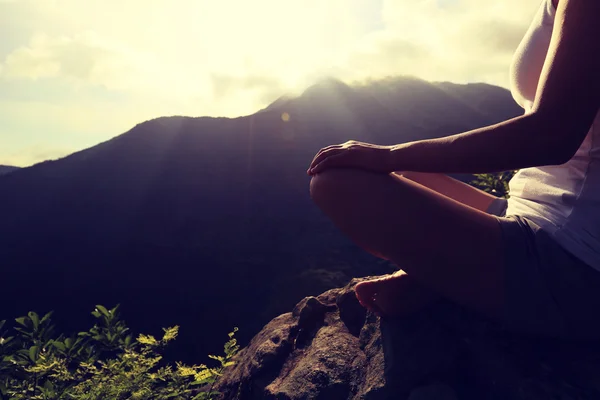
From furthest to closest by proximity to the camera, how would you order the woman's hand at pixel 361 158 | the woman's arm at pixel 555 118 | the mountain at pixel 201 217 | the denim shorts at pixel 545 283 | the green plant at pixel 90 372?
the mountain at pixel 201 217
the green plant at pixel 90 372
the woman's hand at pixel 361 158
the denim shorts at pixel 545 283
the woman's arm at pixel 555 118

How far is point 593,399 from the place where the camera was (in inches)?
64.9

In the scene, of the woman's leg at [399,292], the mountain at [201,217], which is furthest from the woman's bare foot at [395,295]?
the mountain at [201,217]

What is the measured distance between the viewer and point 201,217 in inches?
639

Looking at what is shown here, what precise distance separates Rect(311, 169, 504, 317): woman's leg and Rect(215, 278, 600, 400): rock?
0.30 meters

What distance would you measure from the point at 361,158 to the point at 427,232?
1.28 ft

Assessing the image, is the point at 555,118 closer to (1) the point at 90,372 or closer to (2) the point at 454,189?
(2) the point at 454,189

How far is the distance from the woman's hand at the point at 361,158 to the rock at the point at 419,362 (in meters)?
0.84

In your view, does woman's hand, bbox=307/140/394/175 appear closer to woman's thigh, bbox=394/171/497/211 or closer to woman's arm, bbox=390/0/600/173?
woman's arm, bbox=390/0/600/173

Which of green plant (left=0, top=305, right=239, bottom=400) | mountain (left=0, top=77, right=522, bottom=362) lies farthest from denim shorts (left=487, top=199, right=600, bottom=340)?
mountain (left=0, top=77, right=522, bottom=362)

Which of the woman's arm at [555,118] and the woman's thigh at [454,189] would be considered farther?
the woman's thigh at [454,189]

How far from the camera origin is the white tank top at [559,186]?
62.4 inches

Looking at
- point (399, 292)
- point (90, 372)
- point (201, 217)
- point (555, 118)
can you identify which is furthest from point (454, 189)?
point (201, 217)

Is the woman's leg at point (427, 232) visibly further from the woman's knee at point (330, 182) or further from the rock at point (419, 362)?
the rock at point (419, 362)

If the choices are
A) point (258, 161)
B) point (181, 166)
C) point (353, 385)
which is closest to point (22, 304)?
point (181, 166)
